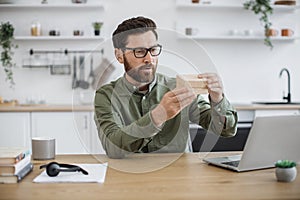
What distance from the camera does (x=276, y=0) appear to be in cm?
452

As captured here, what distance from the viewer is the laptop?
1555 millimetres

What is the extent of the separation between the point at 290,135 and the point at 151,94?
1.87 ft

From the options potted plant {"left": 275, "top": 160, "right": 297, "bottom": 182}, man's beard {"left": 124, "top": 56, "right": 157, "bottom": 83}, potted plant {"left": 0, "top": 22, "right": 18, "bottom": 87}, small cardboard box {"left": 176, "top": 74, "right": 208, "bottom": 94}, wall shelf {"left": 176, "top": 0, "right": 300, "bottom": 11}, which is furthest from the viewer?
wall shelf {"left": 176, "top": 0, "right": 300, "bottom": 11}

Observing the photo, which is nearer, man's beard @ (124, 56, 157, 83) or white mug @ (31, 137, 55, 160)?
man's beard @ (124, 56, 157, 83)

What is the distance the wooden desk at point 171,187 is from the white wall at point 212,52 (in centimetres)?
280

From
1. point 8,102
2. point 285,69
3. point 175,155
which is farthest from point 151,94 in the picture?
point 285,69

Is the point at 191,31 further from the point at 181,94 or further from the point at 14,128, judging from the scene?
the point at 181,94

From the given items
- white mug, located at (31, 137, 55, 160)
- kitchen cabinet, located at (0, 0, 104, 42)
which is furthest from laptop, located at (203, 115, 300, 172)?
kitchen cabinet, located at (0, 0, 104, 42)

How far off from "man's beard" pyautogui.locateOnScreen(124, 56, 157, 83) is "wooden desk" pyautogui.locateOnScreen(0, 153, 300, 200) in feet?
1.07

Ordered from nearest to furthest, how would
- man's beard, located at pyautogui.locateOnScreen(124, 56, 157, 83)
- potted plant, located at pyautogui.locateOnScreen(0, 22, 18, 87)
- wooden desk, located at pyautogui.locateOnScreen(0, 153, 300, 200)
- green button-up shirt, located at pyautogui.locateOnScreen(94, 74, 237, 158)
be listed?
wooden desk, located at pyautogui.locateOnScreen(0, 153, 300, 200) < man's beard, located at pyautogui.locateOnScreen(124, 56, 157, 83) < green button-up shirt, located at pyautogui.locateOnScreen(94, 74, 237, 158) < potted plant, located at pyautogui.locateOnScreen(0, 22, 18, 87)

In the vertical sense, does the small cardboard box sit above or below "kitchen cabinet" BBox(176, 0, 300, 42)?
below

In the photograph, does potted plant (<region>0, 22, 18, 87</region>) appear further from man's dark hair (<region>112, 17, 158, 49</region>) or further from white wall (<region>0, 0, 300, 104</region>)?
man's dark hair (<region>112, 17, 158, 49</region>)

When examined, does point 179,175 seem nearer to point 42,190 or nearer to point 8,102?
point 42,190

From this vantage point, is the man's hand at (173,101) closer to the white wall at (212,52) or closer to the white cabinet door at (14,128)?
the white cabinet door at (14,128)
